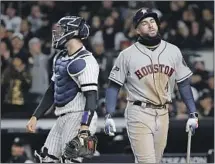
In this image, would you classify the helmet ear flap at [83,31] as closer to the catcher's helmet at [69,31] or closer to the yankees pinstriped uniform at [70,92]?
the catcher's helmet at [69,31]

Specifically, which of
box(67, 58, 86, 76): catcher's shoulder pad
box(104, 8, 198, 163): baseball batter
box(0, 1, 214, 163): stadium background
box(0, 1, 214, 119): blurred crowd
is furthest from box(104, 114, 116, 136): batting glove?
box(0, 1, 214, 119): blurred crowd

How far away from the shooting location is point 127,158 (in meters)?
9.39

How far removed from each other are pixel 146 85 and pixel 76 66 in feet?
2.36

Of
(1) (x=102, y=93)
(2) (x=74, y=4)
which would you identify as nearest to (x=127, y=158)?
(1) (x=102, y=93)

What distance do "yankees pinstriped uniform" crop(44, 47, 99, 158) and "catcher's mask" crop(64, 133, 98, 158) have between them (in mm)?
158

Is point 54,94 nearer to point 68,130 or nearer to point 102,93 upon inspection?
point 68,130

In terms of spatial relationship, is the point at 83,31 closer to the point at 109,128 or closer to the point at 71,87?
the point at 71,87

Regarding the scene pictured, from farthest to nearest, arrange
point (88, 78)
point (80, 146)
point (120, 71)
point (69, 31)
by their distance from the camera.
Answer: point (120, 71), point (69, 31), point (88, 78), point (80, 146)

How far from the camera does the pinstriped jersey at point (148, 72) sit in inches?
270

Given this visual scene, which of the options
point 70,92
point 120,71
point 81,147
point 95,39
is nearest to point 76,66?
point 70,92

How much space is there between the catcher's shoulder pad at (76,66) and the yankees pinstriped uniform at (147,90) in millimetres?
512

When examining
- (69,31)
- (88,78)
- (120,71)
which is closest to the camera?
(88,78)

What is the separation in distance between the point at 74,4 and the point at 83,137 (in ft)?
21.5

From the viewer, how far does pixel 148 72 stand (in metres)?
6.85
